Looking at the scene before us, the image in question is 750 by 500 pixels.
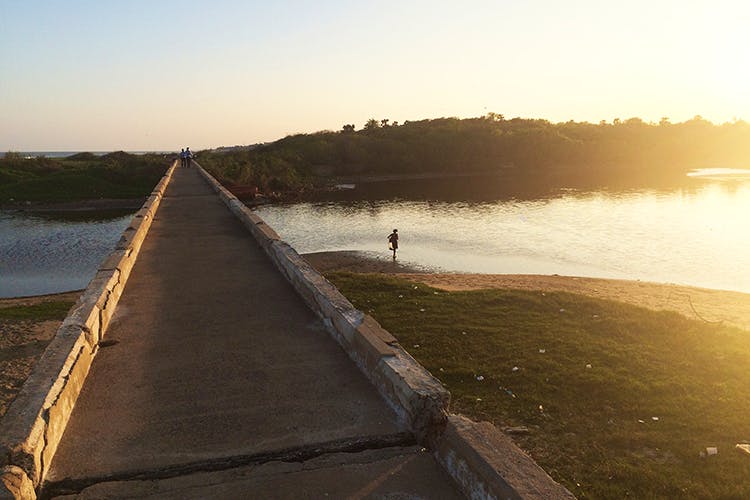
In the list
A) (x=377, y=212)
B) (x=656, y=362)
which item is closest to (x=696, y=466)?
(x=656, y=362)

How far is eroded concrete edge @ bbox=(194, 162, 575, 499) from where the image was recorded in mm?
3438

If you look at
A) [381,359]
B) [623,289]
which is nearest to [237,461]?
[381,359]

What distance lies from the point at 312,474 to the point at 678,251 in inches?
1338

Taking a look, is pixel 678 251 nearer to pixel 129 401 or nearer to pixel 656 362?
pixel 656 362

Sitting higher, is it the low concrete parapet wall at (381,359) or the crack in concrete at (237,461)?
the low concrete parapet wall at (381,359)

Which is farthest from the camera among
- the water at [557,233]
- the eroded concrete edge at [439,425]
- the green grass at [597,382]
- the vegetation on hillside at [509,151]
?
the vegetation on hillside at [509,151]

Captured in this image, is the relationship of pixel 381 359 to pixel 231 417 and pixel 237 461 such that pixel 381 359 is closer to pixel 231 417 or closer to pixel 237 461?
pixel 231 417

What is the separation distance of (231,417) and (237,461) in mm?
670

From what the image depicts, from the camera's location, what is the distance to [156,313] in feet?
24.6

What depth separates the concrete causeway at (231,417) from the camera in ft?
12.5

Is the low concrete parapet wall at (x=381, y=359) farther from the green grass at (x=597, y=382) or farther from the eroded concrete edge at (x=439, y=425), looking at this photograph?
the green grass at (x=597, y=382)

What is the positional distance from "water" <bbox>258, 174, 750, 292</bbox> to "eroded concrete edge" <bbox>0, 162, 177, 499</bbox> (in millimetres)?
22215

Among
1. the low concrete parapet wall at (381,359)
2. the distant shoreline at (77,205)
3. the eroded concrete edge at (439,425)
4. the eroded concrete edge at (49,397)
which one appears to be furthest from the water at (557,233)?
the eroded concrete edge at (49,397)

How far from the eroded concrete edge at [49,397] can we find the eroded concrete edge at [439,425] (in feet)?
8.75
